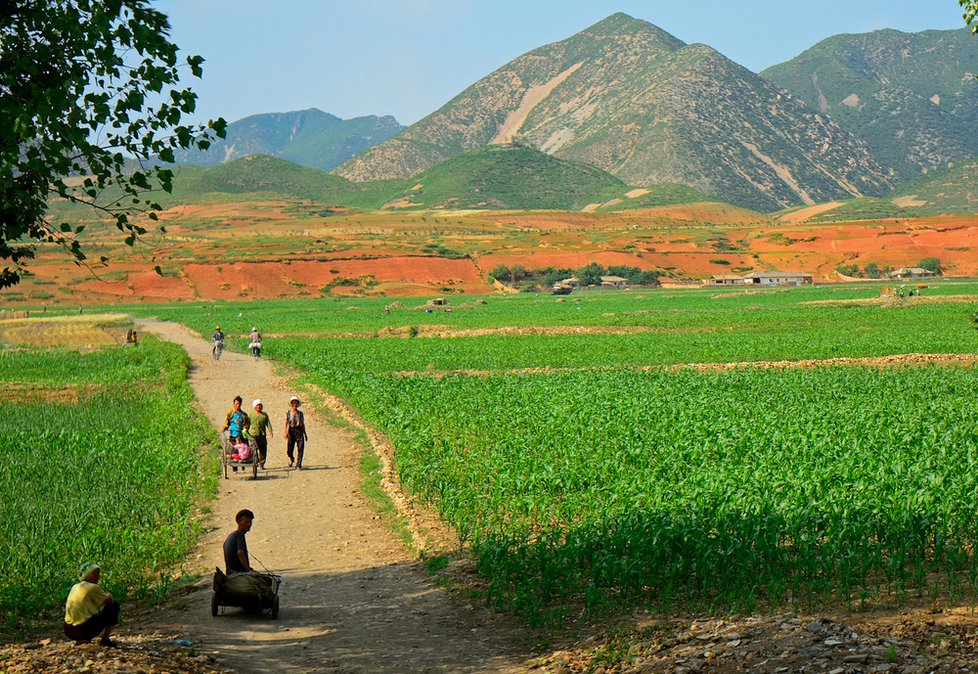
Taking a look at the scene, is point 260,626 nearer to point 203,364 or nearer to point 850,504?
point 850,504

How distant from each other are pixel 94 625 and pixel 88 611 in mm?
143

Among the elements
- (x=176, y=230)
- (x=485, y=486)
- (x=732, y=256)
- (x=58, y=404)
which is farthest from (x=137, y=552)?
(x=176, y=230)

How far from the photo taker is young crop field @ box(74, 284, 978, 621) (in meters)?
11.0

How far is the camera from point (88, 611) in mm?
9523

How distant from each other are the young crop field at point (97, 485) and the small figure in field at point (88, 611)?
2.49m

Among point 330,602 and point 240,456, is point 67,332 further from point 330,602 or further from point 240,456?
point 330,602

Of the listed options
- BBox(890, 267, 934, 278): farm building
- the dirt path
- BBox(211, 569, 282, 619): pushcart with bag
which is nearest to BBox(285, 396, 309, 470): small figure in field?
the dirt path

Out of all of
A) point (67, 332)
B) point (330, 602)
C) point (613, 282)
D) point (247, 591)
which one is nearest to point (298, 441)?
point (330, 602)

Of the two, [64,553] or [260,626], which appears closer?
[260,626]

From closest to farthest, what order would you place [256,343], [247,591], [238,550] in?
[247,591] < [238,550] < [256,343]

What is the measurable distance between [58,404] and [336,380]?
856 cm

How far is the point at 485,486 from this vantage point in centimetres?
1603

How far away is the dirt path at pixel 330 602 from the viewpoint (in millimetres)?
9984

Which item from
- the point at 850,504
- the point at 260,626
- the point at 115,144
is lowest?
the point at 260,626
